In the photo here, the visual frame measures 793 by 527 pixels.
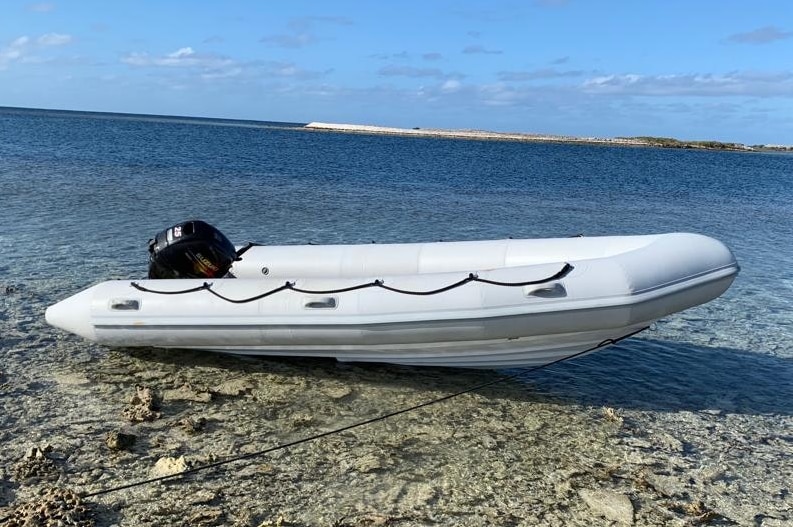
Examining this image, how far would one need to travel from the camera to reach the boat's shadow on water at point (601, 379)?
4.20 meters

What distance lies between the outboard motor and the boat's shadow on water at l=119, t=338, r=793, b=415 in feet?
1.84

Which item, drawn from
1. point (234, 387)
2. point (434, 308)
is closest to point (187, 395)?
point (234, 387)

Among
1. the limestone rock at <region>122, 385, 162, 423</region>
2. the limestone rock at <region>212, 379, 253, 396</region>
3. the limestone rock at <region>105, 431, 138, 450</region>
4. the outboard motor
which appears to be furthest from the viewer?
the outboard motor

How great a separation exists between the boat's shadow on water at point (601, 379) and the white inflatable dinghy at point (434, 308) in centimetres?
18

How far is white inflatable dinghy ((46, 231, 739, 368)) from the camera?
3.85 meters

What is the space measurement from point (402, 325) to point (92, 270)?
4.04m

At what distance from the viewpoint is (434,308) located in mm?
3889

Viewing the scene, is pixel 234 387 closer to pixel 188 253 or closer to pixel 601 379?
pixel 188 253

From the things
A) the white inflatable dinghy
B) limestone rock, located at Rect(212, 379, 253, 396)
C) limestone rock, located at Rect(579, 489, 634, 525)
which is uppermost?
the white inflatable dinghy

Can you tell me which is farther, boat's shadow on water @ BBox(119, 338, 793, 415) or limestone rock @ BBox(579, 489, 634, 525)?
boat's shadow on water @ BBox(119, 338, 793, 415)

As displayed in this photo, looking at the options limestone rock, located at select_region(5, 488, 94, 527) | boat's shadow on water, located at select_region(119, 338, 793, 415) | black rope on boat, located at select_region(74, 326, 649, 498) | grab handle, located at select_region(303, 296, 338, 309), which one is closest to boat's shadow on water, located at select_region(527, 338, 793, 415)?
boat's shadow on water, located at select_region(119, 338, 793, 415)

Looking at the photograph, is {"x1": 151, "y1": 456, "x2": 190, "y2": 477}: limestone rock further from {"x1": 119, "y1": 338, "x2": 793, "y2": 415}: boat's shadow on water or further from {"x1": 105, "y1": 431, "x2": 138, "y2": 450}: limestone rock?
{"x1": 119, "y1": 338, "x2": 793, "y2": 415}: boat's shadow on water

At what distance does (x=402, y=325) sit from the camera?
Result: 12.9ft

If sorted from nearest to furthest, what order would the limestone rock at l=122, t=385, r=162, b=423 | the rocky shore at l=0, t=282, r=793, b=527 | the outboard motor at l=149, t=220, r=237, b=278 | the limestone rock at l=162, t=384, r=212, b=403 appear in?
the rocky shore at l=0, t=282, r=793, b=527 → the limestone rock at l=122, t=385, r=162, b=423 → the limestone rock at l=162, t=384, r=212, b=403 → the outboard motor at l=149, t=220, r=237, b=278
